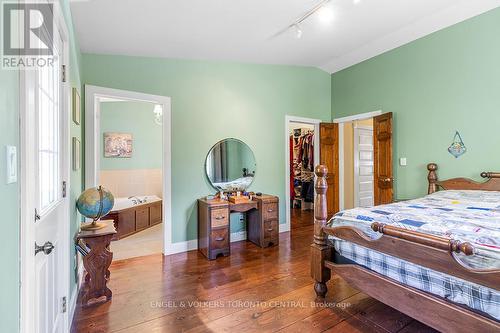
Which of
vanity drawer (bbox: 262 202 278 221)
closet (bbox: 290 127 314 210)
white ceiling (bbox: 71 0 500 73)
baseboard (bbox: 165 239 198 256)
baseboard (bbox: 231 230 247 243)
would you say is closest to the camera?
white ceiling (bbox: 71 0 500 73)

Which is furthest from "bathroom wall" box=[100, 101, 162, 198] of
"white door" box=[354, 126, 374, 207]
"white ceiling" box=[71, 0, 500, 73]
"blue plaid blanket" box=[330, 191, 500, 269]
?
"blue plaid blanket" box=[330, 191, 500, 269]

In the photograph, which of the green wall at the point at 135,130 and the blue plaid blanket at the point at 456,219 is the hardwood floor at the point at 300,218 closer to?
the blue plaid blanket at the point at 456,219

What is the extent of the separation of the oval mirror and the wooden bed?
1.88 m

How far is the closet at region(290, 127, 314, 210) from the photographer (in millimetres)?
6164

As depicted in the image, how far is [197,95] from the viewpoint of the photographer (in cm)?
369

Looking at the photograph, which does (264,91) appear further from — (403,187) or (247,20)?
(403,187)

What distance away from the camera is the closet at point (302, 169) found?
20.2ft

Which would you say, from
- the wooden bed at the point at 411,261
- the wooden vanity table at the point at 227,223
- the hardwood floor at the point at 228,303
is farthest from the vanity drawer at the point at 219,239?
the wooden bed at the point at 411,261

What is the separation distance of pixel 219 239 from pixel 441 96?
334 cm

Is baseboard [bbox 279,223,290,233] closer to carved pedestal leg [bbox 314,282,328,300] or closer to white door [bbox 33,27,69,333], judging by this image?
carved pedestal leg [bbox 314,282,328,300]

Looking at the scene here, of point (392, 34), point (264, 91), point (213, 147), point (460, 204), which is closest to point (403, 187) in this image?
point (460, 204)

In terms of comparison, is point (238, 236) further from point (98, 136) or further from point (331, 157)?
point (98, 136)

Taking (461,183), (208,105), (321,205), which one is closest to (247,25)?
(208,105)

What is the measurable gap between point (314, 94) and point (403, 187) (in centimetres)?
213
